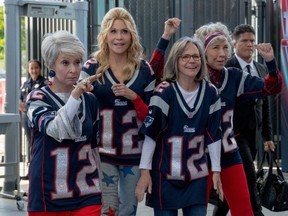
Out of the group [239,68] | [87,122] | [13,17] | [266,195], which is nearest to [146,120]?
[87,122]

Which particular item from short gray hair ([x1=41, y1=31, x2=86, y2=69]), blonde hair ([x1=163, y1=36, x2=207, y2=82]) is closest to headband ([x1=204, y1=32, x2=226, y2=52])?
blonde hair ([x1=163, y1=36, x2=207, y2=82])

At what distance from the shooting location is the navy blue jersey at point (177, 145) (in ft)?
17.4

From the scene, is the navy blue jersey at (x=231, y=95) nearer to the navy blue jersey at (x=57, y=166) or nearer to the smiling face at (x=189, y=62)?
the smiling face at (x=189, y=62)

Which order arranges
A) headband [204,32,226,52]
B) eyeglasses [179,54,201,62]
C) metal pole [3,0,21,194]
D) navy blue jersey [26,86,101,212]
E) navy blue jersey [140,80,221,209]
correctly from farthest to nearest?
metal pole [3,0,21,194] < headband [204,32,226,52] < eyeglasses [179,54,201,62] < navy blue jersey [140,80,221,209] < navy blue jersey [26,86,101,212]

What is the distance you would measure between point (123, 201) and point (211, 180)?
2.23 ft

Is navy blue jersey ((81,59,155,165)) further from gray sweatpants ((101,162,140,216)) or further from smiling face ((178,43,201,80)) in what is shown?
smiling face ((178,43,201,80))

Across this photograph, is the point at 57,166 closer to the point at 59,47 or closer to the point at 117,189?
the point at 59,47

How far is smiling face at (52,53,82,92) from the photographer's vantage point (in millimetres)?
4707

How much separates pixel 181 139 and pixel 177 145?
0.05 metres

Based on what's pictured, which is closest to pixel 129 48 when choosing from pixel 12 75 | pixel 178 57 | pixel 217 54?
pixel 178 57

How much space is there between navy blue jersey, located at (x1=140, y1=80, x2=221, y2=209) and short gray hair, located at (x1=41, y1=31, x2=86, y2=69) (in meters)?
0.79

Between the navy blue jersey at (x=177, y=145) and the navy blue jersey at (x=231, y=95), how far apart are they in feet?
1.71

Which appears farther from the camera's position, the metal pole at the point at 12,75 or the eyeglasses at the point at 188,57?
the metal pole at the point at 12,75

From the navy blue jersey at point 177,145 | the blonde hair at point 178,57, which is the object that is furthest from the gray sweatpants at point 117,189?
the blonde hair at point 178,57
